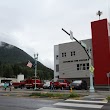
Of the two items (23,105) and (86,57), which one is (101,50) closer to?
(86,57)

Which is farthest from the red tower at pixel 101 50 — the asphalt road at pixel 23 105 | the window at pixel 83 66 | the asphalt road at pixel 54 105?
the asphalt road at pixel 23 105

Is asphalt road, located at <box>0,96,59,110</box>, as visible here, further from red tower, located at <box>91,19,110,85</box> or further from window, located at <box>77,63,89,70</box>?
window, located at <box>77,63,89,70</box>

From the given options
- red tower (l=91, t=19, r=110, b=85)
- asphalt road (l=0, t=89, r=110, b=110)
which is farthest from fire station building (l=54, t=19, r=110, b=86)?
asphalt road (l=0, t=89, r=110, b=110)

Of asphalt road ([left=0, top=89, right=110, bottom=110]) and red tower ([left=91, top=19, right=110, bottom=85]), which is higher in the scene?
red tower ([left=91, top=19, right=110, bottom=85])

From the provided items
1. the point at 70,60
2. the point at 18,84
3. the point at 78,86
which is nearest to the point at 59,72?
the point at 70,60

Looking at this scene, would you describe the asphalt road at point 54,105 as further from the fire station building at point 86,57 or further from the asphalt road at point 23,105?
the fire station building at point 86,57

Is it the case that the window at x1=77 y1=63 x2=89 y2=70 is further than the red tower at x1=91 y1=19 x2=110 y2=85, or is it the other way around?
the window at x1=77 y1=63 x2=89 y2=70

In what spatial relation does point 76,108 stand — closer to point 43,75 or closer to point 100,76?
point 100,76

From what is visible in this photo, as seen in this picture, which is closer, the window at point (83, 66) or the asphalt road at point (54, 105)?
the asphalt road at point (54, 105)

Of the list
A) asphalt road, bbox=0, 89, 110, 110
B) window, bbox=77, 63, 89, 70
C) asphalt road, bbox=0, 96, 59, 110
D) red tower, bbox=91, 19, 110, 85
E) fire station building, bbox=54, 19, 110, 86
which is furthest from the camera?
window, bbox=77, 63, 89, 70

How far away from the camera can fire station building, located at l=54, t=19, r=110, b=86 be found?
40906 millimetres

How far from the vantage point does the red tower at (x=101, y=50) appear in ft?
134

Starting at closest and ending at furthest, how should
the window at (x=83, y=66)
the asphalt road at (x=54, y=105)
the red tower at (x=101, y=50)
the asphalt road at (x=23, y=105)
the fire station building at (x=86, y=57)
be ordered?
the asphalt road at (x=23, y=105) → the asphalt road at (x=54, y=105) → the red tower at (x=101, y=50) → the fire station building at (x=86, y=57) → the window at (x=83, y=66)

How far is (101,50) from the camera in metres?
41.5
